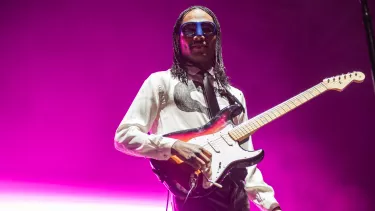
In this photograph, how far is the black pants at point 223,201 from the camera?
5.17 feet

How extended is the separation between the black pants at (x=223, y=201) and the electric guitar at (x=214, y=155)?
2.0 inches

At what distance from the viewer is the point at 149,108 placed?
1.78 m

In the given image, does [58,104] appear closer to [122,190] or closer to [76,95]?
[76,95]

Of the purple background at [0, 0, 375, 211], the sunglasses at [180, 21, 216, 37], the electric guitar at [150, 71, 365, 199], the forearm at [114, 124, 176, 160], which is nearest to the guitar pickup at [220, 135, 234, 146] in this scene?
the electric guitar at [150, 71, 365, 199]

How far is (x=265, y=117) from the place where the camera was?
1768mm

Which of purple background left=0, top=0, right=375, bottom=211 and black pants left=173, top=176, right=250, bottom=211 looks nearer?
black pants left=173, top=176, right=250, bottom=211

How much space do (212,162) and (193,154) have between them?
0.33 ft

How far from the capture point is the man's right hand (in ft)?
4.99

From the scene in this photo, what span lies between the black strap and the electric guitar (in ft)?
0.22

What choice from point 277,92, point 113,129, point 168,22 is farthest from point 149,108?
point 277,92

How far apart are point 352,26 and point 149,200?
6.55 feet

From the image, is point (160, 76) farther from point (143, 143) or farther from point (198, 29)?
point (143, 143)

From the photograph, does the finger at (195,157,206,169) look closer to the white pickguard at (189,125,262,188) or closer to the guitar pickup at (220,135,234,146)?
the white pickguard at (189,125,262,188)

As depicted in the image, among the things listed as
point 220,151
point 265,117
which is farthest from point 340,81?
point 220,151
